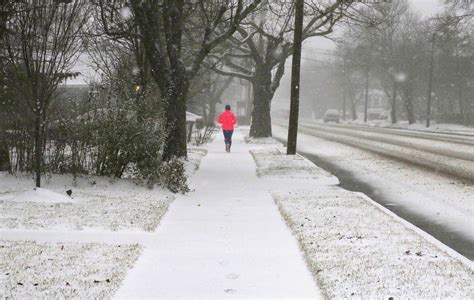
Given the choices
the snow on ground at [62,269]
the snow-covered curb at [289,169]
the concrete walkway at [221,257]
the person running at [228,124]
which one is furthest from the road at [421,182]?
the snow on ground at [62,269]

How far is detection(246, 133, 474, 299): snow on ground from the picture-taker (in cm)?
489

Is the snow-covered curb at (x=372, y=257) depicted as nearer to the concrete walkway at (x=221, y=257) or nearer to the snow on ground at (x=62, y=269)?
the concrete walkway at (x=221, y=257)

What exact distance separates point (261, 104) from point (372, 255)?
24.1m

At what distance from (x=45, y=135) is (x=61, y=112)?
627mm

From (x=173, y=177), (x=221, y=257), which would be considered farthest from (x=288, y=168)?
(x=221, y=257)

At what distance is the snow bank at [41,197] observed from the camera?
9.20 m

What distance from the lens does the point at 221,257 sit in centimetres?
603

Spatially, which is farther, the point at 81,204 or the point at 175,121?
the point at 175,121

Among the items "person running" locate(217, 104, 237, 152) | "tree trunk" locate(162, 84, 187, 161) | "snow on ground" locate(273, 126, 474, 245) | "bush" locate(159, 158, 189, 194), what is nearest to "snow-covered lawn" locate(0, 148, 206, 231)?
"bush" locate(159, 158, 189, 194)

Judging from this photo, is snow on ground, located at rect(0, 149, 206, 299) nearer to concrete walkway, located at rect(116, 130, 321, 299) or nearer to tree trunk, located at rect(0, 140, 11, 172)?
concrete walkway, located at rect(116, 130, 321, 299)

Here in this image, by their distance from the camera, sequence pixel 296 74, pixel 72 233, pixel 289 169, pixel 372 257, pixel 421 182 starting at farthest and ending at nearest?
pixel 296 74
pixel 289 169
pixel 421 182
pixel 72 233
pixel 372 257

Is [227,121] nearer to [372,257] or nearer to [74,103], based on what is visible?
[74,103]

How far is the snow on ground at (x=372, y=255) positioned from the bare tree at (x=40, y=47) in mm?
5104

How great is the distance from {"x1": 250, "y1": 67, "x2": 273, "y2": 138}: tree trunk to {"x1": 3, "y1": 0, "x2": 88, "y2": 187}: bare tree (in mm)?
19491
